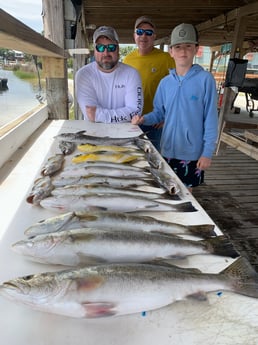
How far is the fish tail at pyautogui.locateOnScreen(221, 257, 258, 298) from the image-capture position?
0.99 metres

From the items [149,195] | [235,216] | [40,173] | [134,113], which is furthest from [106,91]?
[235,216]

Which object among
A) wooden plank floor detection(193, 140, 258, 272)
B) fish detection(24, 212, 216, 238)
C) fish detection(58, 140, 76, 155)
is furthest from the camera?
wooden plank floor detection(193, 140, 258, 272)

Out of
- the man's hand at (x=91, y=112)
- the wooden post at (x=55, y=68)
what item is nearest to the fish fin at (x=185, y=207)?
the man's hand at (x=91, y=112)

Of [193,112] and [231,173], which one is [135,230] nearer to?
[193,112]

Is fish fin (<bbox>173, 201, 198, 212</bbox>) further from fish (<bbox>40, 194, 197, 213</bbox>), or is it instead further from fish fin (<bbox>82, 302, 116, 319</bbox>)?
fish fin (<bbox>82, 302, 116, 319</bbox>)

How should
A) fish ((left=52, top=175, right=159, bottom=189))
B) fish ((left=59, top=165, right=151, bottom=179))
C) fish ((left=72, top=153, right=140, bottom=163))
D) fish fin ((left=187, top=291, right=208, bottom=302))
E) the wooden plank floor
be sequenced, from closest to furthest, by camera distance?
1. fish fin ((left=187, top=291, right=208, bottom=302))
2. fish ((left=52, top=175, right=159, bottom=189))
3. fish ((left=59, top=165, right=151, bottom=179))
4. fish ((left=72, top=153, right=140, bottom=163))
5. the wooden plank floor

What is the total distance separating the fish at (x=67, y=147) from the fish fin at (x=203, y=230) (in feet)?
4.23

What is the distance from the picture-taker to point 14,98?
11.2 ft

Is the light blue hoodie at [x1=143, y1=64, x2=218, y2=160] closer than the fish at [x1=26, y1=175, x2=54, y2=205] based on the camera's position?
No

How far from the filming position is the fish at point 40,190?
150 cm

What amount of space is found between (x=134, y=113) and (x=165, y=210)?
1.90m

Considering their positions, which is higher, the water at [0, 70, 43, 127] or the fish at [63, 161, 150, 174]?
the water at [0, 70, 43, 127]

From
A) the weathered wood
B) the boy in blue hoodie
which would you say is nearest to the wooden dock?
the weathered wood

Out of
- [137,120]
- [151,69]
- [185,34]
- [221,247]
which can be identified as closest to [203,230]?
[221,247]
